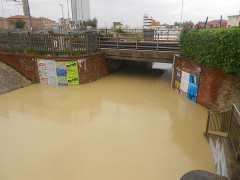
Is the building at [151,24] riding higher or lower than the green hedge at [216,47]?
higher

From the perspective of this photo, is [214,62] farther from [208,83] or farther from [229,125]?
[229,125]

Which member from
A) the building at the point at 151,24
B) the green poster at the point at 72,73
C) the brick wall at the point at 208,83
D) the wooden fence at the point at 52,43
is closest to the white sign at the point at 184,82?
the brick wall at the point at 208,83

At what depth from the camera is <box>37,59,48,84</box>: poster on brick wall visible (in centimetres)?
1161

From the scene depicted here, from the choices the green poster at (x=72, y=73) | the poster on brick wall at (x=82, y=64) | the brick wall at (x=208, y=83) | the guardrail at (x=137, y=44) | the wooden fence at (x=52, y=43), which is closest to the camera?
the brick wall at (x=208, y=83)

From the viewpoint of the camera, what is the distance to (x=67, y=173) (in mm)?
4703

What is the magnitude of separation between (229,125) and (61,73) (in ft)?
30.6

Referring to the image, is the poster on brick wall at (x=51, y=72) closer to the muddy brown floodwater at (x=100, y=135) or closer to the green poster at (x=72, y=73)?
the green poster at (x=72, y=73)

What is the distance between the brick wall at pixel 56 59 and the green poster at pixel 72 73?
232mm

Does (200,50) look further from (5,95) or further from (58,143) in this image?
(5,95)

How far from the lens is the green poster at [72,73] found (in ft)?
36.6

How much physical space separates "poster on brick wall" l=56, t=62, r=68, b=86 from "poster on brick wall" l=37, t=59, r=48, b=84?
0.94 meters

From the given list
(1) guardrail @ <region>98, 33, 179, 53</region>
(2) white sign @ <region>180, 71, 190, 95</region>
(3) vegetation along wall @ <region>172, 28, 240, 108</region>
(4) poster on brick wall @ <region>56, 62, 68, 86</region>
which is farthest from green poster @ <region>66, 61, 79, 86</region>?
(3) vegetation along wall @ <region>172, 28, 240, 108</region>

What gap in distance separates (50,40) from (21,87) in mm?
3280

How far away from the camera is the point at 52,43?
11.5 m
